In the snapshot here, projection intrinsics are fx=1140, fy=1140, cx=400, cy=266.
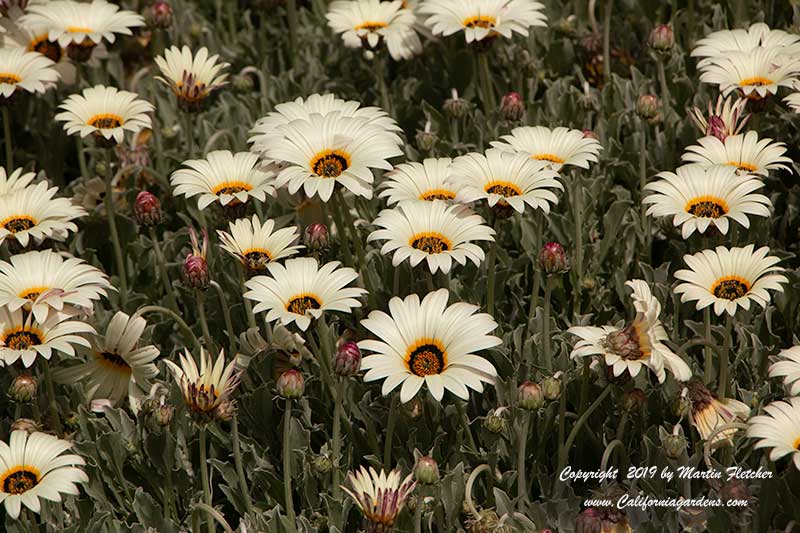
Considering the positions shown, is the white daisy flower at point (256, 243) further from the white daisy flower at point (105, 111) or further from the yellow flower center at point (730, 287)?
the yellow flower center at point (730, 287)

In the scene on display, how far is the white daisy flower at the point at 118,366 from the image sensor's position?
3.23 metres

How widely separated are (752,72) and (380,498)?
6.33ft

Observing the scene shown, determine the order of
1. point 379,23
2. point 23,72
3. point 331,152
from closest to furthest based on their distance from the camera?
point 331,152, point 23,72, point 379,23

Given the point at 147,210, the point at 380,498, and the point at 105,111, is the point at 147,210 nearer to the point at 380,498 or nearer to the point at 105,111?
the point at 105,111

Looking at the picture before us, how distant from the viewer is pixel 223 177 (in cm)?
340

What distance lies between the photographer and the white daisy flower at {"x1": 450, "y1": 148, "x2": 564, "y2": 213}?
307 cm

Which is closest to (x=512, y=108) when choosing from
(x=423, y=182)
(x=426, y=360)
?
(x=423, y=182)

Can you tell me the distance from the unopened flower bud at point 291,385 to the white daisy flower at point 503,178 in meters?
0.69

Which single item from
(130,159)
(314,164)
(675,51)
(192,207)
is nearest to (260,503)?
(314,164)

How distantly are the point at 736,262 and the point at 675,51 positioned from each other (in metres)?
1.71

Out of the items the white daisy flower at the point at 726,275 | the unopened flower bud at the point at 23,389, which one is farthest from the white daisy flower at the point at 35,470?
the white daisy flower at the point at 726,275

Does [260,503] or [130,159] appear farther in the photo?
[130,159]

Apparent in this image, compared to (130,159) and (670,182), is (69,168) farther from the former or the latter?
(670,182)

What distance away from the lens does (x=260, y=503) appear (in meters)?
3.11
